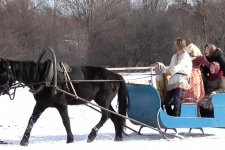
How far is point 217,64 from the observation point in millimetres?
7176

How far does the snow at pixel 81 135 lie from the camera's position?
20.0 ft

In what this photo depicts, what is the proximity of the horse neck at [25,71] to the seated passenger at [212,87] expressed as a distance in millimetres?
2723

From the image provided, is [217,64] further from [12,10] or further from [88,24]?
[88,24]

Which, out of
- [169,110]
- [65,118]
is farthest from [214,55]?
[65,118]

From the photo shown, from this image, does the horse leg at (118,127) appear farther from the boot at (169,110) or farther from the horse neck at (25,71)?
the horse neck at (25,71)

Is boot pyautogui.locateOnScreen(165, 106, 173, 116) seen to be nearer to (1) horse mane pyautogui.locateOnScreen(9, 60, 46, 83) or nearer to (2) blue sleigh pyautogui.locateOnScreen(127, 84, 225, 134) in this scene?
(2) blue sleigh pyautogui.locateOnScreen(127, 84, 225, 134)

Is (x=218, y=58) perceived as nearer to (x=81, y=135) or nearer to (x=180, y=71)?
(x=180, y=71)

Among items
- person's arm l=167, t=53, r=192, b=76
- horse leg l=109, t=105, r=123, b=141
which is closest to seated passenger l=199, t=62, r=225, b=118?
person's arm l=167, t=53, r=192, b=76

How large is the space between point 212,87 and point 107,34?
117 ft

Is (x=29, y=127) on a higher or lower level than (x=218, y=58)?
lower

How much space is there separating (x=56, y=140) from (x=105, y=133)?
3.55 ft

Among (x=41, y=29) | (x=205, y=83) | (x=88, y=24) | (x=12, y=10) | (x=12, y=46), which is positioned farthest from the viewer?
(x=88, y=24)

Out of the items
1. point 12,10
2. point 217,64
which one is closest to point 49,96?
point 217,64

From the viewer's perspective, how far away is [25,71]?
6.33m
